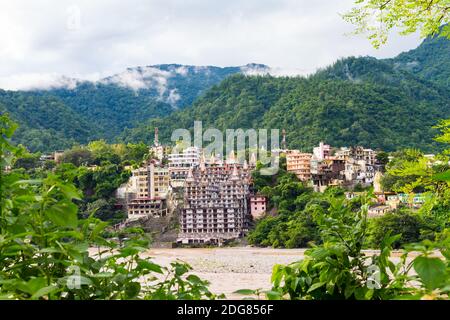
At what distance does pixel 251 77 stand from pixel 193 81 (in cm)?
206

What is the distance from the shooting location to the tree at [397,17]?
86.5 inches

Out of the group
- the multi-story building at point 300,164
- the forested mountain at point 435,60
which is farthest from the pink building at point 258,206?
the forested mountain at point 435,60

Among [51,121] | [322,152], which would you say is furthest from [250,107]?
[51,121]

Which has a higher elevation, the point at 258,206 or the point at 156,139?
the point at 156,139

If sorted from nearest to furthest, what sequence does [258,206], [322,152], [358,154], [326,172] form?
[258,206]
[326,172]
[322,152]
[358,154]

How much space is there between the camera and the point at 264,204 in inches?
452

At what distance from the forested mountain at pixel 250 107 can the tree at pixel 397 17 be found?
10.2m

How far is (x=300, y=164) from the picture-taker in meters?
11.9

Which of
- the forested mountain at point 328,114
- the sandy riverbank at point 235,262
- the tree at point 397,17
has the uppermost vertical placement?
the forested mountain at point 328,114

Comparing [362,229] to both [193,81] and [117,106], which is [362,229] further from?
[193,81]

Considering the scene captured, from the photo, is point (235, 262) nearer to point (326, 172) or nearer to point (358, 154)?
point (326, 172)

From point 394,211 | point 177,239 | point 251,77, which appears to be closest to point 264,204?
point 177,239

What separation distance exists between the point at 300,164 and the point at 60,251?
1167 cm

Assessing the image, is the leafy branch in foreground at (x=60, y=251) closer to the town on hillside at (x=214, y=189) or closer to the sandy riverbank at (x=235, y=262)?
the sandy riverbank at (x=235, y=262)
